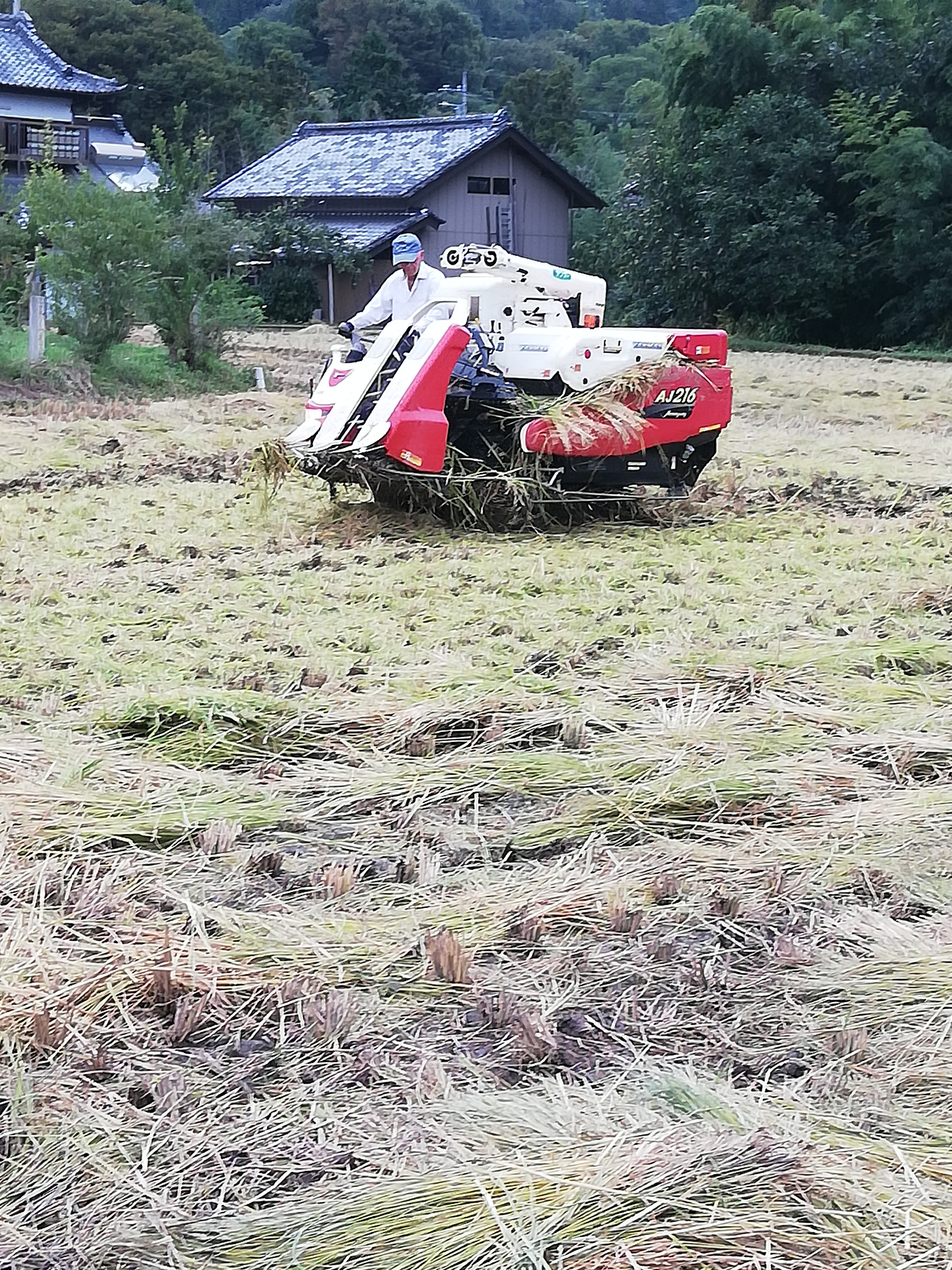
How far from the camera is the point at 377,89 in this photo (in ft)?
159

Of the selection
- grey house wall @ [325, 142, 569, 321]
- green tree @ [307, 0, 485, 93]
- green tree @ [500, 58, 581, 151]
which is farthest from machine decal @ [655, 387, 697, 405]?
green tree @ [307, 0, 485, 93]

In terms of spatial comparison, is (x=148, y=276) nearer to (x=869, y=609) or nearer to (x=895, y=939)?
(x=869, y=609)

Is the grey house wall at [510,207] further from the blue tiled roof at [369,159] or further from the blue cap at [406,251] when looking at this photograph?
the blue cap at [406,251]

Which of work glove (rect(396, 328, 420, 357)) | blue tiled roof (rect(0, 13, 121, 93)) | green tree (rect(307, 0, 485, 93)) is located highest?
green tree (rect(307, 0, 485, 93))

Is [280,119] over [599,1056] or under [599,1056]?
over

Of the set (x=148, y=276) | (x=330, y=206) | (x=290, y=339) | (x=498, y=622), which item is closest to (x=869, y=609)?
(x=498, y=622)

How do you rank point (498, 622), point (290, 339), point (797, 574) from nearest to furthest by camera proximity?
1. point (498, 622)
2. point (797, 574)
3. point (290, 339)

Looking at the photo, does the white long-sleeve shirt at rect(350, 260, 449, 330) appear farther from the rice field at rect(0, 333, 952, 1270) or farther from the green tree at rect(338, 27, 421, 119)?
the green tree at rect(338, 27, 421, 119)

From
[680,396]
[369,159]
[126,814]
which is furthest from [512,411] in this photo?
[369,159]

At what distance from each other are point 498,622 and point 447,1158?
118 inches

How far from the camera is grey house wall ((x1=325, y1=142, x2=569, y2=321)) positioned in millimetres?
28797

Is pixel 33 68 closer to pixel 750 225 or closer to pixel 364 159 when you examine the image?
pixel 364 159

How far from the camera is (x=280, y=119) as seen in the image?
45.3 metres

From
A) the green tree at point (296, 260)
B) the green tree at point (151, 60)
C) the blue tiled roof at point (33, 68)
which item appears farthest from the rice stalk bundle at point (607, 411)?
the green tree at point (151, 60)
